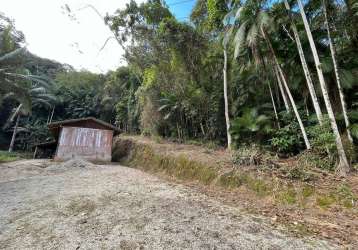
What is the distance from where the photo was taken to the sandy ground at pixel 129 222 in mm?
3520

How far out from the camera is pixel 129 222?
4.29 m

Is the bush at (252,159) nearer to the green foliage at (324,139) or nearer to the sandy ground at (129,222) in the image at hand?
the green foliage at (324,139)

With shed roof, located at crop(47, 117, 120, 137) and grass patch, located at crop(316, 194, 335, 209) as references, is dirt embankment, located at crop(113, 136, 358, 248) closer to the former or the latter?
grass patch, located at crop(316, 194, 335, 209)

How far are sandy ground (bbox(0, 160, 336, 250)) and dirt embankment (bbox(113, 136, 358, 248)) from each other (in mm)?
441

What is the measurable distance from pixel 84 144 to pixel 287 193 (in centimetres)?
1332

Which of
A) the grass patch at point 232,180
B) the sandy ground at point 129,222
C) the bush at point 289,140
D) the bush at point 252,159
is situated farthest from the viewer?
the bush at point 289,140

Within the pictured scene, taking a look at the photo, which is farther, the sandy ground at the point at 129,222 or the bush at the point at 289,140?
the bush at the point at 289,140

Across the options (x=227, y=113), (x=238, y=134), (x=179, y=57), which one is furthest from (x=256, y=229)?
(x=179, y=57)

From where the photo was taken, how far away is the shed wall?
14672mm

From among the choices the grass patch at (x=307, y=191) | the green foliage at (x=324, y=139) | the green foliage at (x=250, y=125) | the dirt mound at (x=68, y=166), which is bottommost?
the grass patch at (x=307, y=191)

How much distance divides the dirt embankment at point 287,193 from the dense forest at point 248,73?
150cm

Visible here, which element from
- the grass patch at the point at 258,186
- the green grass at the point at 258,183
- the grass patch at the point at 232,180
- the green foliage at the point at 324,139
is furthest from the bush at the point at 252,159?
the green foliage at the point at 324,139

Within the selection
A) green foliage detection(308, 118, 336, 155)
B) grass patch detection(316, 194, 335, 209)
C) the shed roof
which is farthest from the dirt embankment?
the shed roof

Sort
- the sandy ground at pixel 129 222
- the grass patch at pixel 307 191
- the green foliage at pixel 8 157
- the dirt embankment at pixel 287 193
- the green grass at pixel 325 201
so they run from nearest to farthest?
1. the sandy ground at pixel 129 222
2. the dirt embankment at pixel 287 193
3. the green grass at pixel 325 201
4. the grass patch at pixel 307 191
5. the green foliage at pixel 8 157
